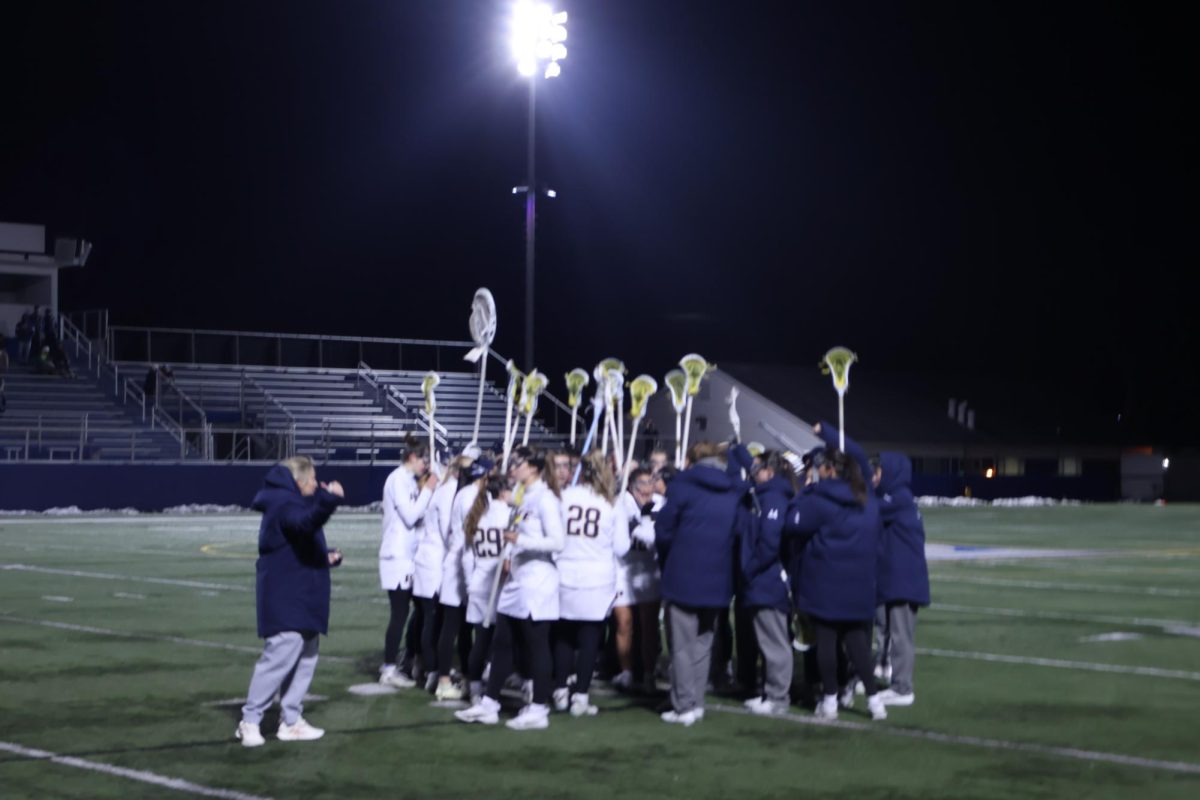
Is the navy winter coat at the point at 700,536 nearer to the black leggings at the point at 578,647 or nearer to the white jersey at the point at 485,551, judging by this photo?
the black leggings at the point at 578,647

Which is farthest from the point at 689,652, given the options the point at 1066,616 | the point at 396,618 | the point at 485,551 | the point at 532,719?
the point at 1066,616

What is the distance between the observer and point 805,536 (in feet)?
37.3

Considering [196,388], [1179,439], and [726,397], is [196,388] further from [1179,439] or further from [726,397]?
[1179,439]

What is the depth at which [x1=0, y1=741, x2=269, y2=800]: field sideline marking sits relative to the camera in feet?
28.6

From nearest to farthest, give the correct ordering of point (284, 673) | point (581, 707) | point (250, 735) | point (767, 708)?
point (250, 735), point (284, 673), point (581, 707), point (767, 708)

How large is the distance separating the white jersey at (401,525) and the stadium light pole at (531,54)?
17.9 m

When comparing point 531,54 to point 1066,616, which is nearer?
point 1066,616

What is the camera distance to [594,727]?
1092 centimetres

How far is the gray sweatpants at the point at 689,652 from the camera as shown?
11.1m

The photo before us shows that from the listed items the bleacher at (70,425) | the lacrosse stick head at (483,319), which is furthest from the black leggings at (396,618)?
the bleacher at (70,425)

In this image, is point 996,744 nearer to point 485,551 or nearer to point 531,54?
point 485,551

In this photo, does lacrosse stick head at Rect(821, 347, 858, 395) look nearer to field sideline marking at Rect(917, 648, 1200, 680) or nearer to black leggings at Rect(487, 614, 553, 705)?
field sideline marking at Rect(917, 648, 1200, 680)

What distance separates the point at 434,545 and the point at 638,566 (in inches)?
60.6

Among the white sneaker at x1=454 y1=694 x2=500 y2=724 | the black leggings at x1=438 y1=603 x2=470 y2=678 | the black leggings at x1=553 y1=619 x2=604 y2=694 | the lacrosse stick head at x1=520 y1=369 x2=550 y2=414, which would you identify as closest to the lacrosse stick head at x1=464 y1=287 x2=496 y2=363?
the lacrosse stick head at x1=520 y1=369 x2=550 y2=414
